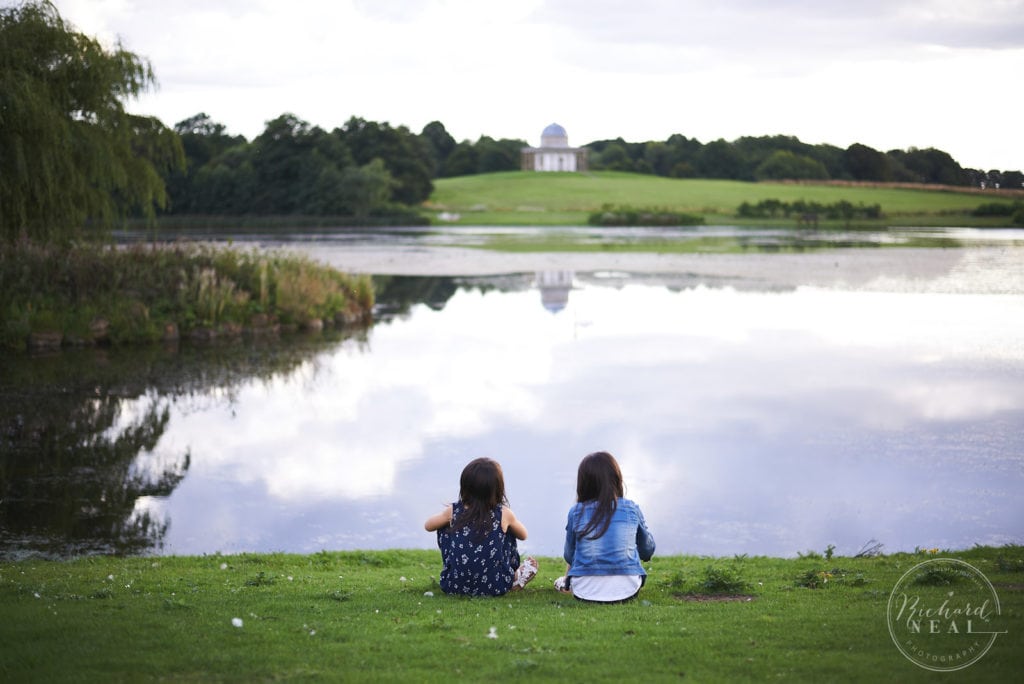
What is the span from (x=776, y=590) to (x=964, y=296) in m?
26.8

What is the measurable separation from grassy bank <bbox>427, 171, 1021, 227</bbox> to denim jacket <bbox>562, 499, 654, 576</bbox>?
80731 mm

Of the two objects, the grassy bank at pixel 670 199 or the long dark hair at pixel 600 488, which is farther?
the grassy bank at pixel 670 199

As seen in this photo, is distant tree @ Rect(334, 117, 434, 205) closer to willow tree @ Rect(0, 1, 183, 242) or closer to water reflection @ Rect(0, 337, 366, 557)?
willow tree @ Rect(0, 1, 183, 242)

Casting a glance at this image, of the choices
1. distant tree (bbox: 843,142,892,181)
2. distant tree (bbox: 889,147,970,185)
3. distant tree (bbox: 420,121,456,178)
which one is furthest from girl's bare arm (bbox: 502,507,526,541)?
distant tree (bbox: 420,121,456,178)

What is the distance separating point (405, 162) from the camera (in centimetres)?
10931

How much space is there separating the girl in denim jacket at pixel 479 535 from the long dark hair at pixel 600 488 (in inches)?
24.0

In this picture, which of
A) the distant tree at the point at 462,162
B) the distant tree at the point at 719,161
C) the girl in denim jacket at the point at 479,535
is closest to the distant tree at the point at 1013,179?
the distant tree at the point at 719,161

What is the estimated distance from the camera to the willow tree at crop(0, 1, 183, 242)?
922 inches

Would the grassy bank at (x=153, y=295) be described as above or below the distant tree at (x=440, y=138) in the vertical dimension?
below

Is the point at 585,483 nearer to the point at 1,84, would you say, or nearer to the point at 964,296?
the point at 1,84

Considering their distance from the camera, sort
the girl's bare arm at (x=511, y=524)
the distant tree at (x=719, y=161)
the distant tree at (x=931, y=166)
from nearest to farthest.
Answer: the girl's bare arm at (x=511, y=524) < the distant tree at (x=931, y=166) < the distant tree at (x=719, y=161)

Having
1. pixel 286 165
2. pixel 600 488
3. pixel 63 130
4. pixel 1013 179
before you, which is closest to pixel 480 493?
pixel 600 488

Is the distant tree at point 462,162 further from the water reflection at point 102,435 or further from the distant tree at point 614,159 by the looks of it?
the water reflection at point 102,435

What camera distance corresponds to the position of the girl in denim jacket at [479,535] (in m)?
7.91
